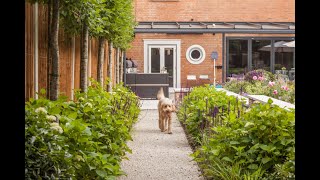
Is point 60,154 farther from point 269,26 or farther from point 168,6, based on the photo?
point 168,6

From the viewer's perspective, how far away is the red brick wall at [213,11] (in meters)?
31.0

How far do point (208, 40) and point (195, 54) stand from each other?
2.90 ft

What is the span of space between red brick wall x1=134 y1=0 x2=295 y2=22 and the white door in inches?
66.9

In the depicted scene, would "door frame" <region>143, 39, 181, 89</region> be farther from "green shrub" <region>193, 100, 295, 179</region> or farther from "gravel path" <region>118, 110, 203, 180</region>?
"green shrub" <region>193, 100, 295, 179</region>

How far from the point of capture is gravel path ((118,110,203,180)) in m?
7.54

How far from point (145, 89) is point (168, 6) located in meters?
8.08

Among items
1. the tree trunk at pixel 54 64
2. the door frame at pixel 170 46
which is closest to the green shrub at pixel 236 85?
the door frame at pixel 170 46

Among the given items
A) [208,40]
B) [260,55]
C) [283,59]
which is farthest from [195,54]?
[283,59]

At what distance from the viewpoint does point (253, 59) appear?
31.1 meters

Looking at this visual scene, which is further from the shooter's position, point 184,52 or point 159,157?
point 184,52

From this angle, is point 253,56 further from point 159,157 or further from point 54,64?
point 54,64

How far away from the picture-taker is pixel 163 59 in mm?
30062

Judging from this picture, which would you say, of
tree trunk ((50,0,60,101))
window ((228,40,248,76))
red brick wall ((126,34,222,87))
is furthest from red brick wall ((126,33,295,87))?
tree trunk ((50,0,60,101))
